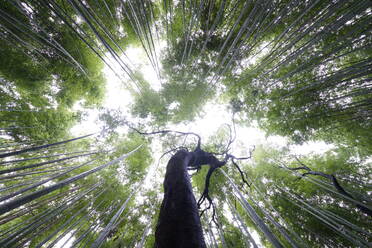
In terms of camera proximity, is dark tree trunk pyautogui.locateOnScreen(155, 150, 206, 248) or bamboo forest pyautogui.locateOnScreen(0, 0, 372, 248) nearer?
dark tree trunk pyautogui.locateOnScreen(155, 150, 206, 248)

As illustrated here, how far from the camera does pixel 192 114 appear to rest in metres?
4.60

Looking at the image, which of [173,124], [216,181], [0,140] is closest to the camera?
[0,140]

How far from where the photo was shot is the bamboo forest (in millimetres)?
2383

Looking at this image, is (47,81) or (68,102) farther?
(68,102)

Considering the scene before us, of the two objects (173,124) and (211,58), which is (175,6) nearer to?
(211,58)

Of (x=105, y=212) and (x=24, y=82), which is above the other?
(x=24, y=82)

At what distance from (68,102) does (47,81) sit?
619mm

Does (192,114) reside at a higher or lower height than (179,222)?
higher

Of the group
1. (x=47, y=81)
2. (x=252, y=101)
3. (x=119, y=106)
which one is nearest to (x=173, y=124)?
(x=119, y=106)

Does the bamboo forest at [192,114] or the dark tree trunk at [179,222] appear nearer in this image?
the dark tree trunk at [179,222]

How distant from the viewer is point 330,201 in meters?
2.86

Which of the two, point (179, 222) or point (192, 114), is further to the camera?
point (192, 114)

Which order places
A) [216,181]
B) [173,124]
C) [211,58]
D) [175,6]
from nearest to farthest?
[175,6], [216,181], [211,58], [173,124]

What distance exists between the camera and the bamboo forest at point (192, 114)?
2383 mm
